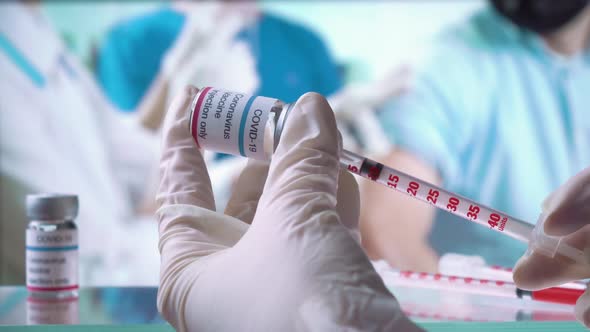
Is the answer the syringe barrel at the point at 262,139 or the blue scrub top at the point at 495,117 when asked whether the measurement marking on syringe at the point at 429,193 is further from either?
the blue scrub top at the point at 495,117

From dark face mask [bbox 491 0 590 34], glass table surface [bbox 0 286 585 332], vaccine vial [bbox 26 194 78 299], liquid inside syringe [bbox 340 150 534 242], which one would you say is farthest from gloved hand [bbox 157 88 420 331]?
dark face mask [bbox 491 0 590 34]

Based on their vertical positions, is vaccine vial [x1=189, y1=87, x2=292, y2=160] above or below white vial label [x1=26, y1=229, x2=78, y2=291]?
above

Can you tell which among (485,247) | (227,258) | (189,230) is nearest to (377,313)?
(227,258)

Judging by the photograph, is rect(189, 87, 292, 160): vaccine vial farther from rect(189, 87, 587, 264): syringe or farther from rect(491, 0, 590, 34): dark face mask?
rect(491, 0, 590, 34): dark face mask

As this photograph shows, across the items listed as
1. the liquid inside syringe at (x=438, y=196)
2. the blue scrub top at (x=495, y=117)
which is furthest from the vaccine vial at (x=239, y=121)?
the blue scrub top at (x=495, y=117)

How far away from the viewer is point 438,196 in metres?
0.74

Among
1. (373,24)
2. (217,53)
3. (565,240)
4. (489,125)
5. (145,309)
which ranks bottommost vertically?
(145,309)

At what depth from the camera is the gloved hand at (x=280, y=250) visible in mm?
486

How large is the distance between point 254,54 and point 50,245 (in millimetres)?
1718

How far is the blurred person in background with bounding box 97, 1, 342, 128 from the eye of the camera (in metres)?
2.40

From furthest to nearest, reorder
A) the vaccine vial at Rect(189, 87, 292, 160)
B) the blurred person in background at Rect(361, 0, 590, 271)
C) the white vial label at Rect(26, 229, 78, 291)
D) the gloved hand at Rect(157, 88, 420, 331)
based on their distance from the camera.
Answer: the blurred person in background at Rect(361, 0, 590, 271) → the white vial label at Rect(26, 229, 78, 291) → the vaccine vial at Rect(189, 87, 292, 160) → the gloved hand at Rect(157, 88, 420, 331)

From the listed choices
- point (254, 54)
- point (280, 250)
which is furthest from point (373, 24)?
point (280, 250)

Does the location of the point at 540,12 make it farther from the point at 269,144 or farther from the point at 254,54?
the point at 269,144

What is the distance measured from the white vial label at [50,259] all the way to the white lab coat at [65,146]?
5.27 ft
